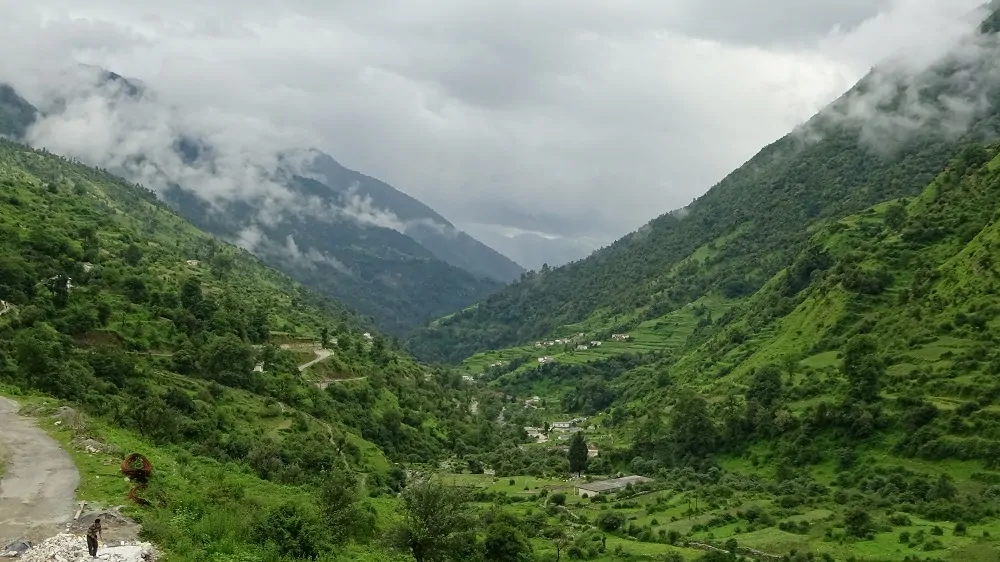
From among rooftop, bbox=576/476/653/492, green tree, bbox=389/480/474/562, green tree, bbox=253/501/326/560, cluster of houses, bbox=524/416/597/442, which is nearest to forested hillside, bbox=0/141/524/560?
green tree, bbox=253/501/326/560

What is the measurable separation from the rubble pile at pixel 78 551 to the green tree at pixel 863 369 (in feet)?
252

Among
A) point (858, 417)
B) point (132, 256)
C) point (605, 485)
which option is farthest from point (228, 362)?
point (858, 417)

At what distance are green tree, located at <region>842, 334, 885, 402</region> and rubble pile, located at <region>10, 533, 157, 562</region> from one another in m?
76.7

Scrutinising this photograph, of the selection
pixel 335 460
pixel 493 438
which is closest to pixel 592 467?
Answer: pixel 493 438

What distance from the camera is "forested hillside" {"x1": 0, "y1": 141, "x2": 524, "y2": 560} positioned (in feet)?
97.3

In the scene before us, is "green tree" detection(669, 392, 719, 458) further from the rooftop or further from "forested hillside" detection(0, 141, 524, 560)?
"forested hillside" detection(0, 141, 524, 560)

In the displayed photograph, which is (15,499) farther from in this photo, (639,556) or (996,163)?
(996,163)

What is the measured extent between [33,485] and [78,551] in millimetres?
7704

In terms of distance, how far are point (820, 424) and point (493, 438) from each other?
53179mm

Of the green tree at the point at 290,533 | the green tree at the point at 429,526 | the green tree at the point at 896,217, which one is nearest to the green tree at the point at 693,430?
the green tree at the point at 896,217

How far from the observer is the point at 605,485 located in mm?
78188

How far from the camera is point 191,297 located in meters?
91.6

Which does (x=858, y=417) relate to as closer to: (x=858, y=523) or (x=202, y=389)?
(x=858, y=523)

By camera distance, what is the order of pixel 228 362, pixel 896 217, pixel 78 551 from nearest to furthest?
pixel 78 551 → pixel 228 362 → pixel 896 217
